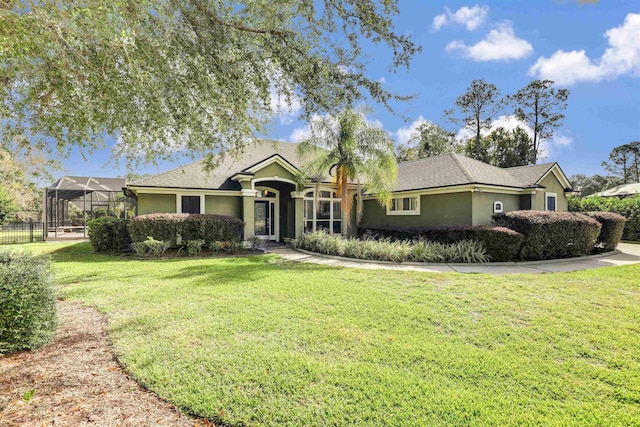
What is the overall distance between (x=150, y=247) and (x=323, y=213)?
9.55m

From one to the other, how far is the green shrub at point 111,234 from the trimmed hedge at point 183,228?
57.6 inches

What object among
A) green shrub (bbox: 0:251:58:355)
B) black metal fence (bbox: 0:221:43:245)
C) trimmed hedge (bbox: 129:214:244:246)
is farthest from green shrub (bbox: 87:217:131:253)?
green shrub (bbox: 0:251:58:355)

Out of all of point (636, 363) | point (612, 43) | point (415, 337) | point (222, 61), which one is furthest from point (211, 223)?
point (612, 43)

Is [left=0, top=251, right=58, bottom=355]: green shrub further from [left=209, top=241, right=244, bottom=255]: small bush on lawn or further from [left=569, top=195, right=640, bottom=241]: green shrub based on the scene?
[left=569, top=195, right=640, bottom=241]: green shrub

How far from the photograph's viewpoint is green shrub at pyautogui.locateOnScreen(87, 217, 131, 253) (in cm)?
1435

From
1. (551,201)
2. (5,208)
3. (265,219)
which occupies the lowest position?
(265,219)

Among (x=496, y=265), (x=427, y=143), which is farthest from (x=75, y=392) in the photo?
(x=427, y=143)

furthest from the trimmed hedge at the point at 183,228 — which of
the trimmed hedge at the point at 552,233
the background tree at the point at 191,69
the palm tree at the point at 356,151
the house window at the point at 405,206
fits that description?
the trimmed hedge at the point at 552,233

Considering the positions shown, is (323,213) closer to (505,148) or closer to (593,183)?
(505,148)

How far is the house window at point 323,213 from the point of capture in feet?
60.0

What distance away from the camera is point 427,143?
40.1 meters

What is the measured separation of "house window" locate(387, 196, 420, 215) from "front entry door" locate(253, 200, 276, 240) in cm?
725

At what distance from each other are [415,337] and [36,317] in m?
5.62

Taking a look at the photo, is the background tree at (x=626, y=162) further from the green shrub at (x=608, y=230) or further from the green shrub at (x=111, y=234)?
the green shrub at (x=111, y=234)
